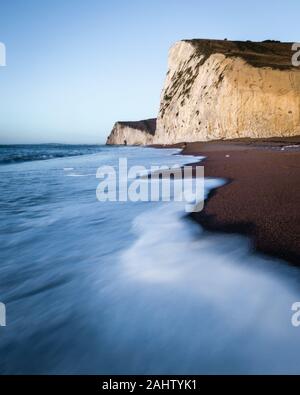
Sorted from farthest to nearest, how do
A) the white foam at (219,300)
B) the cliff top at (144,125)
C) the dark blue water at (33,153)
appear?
1. the cliff top at (144,125)
2. the dark blue water at (33,153)
3. the white foam at (219,300)

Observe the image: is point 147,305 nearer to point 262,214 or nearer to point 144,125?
point 262,214

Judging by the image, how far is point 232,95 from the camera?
31531 mm

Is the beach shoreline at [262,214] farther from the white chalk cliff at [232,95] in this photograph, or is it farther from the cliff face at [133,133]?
the cliff face at [133,133]

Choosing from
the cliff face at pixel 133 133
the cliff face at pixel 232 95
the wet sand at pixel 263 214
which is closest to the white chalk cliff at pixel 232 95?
the cliff face at pixel 232 95

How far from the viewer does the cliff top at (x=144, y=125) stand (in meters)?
95.2

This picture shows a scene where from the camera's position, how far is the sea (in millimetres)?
1805

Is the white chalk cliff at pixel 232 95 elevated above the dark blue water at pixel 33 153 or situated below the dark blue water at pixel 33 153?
above

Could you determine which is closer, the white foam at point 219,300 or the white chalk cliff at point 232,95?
the white foam at point 219,300

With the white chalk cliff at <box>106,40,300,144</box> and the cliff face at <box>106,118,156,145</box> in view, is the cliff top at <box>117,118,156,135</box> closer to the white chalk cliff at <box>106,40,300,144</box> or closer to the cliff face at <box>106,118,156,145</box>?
the cliff face at <box>106,118,156,145</box>

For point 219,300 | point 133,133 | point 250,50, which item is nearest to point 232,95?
point 250,50

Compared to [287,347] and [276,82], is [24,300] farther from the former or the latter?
[276,82]

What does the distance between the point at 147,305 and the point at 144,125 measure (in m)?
99.1

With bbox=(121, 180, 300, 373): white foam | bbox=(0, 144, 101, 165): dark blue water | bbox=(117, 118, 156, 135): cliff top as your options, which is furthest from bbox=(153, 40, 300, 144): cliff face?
bbox=(117, 118, 156, 135): cliff top
